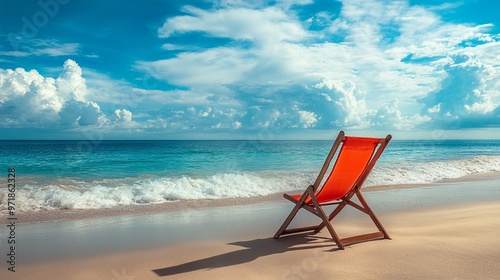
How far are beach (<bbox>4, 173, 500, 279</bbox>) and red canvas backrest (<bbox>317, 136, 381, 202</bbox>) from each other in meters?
0.65

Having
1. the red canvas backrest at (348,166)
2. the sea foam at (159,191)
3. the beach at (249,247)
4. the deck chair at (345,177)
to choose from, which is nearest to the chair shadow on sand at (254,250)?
the beach at (249,247)

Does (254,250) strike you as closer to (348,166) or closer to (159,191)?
(348,166)

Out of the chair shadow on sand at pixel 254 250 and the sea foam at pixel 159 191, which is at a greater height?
the chair shadow on sand at pixel 254 250

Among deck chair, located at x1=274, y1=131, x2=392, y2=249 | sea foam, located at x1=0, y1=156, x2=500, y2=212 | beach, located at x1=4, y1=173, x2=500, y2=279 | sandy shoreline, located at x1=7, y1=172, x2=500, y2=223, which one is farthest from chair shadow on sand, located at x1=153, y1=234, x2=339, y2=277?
sea foam, located at x1=0, y1=156, x2=500, y2=212

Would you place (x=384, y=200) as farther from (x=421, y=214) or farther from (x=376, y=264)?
(x=376, y=264)

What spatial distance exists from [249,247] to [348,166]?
1.49 metres

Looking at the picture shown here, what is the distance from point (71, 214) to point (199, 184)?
4.23 metres

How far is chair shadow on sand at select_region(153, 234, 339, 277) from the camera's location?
3.77m

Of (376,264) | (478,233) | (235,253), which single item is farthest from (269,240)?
(478,233)

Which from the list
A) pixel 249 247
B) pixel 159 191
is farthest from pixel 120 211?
pixel 249 247

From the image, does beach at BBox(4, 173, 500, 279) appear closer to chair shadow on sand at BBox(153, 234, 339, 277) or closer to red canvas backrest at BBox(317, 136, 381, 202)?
chair shadow on sand at BBox(153, 234, 339, 277)

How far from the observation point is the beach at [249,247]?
11.8 feet

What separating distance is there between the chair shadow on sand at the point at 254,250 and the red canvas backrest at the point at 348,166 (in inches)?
21.6

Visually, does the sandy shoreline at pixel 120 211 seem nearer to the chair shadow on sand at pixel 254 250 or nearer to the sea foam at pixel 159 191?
the sea foam at pixel 159 191
